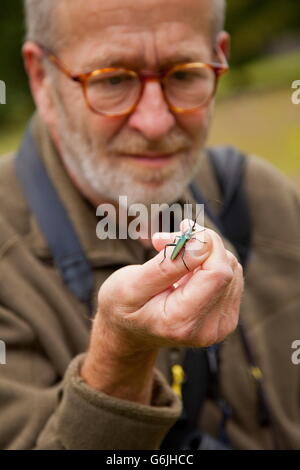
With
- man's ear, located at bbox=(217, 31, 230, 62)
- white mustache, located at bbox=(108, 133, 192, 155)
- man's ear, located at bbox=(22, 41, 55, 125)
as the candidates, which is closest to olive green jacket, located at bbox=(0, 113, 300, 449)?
man's ear, located at bbox=(22, 41, 55, 125)

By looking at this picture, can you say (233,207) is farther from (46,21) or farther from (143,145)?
(46,21)

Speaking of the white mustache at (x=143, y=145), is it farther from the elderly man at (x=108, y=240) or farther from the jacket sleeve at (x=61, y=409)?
the jacket sleeve at (x=61, y=409)

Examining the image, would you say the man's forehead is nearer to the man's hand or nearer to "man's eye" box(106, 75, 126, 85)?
"man's eye" box(106, 75, 126, 85)

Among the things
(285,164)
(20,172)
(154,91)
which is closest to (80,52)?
(154,91)

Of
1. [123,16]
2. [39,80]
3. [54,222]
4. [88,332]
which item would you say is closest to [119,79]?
[123,16]

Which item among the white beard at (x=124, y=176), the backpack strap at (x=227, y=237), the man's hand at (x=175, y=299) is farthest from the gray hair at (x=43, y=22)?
the man's hand at (x=175, y=299)
